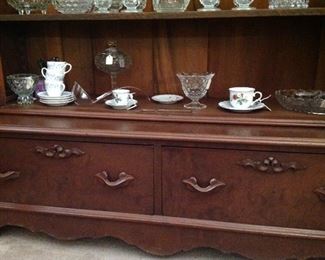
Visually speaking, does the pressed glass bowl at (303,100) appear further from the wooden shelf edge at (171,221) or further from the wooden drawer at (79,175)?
the wooden drawer at (79,175)

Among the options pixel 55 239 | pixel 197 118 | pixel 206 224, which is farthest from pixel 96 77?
pixel 206 224

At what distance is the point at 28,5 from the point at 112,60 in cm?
38

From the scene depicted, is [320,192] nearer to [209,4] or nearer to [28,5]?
→ [209,4]

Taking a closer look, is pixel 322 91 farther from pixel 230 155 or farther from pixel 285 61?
pixel 230 155

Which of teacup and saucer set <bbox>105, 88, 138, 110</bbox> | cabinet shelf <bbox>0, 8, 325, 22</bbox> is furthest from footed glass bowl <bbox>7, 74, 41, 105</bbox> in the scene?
→ teacup and saucer set <bbox>105, 88, 138, 110</bbox>

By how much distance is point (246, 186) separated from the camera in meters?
1.01

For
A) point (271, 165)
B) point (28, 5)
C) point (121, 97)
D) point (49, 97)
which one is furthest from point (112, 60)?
point (271, 165)

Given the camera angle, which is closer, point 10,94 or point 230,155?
point 230,155

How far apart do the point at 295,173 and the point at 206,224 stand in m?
0.32

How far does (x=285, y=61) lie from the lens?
1.29 metres

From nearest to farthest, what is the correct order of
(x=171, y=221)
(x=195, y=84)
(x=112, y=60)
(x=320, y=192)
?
(x=320, y=192) → (x=171, y=221) → (x=195, y=84) → (x=112, y=60)

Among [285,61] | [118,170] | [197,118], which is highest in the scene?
[285,61]

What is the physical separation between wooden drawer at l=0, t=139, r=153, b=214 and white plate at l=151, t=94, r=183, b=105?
0.98 ft

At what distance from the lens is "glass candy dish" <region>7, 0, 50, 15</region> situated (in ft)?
4.14
